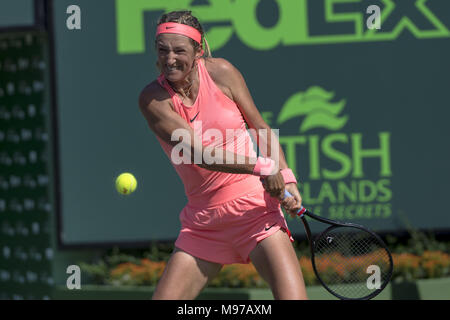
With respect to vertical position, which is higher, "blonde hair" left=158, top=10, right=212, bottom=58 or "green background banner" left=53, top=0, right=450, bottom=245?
"blonde hair" left=158, top=10, right=212, bottom=58

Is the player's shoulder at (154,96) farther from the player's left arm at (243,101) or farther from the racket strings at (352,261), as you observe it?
the racket strings at (352,261)

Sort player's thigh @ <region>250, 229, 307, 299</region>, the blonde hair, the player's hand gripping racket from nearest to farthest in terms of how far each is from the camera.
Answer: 1. player's thigh @ <region>250, 229, 307, 299</region>
2. the blonde hair
3. the player's hand gripping racket

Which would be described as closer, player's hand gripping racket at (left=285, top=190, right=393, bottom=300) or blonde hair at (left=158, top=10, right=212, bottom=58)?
blonde hair at (left=158, top=10, right=212, bottom=58)

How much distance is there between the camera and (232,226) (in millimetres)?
4016

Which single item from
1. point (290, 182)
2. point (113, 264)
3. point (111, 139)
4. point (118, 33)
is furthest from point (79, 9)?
point (290, 182)

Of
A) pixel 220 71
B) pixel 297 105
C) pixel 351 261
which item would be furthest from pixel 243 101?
Answer: pixel 297 105

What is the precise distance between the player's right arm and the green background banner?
3525mm

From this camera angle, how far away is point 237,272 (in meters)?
6.80

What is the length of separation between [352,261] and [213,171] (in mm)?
2278

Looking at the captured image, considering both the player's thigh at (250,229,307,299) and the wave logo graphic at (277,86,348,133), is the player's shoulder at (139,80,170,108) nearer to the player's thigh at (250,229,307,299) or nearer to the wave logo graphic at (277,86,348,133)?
the player's thigh at (250,229,307,299)

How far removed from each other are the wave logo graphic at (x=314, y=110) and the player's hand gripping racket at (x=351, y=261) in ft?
4.22

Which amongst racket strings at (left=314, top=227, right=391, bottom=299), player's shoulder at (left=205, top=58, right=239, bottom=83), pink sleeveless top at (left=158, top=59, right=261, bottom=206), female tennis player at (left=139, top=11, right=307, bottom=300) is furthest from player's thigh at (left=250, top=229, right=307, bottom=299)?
player's shoulder at (left=205, top=58, right=239, bottom=83)

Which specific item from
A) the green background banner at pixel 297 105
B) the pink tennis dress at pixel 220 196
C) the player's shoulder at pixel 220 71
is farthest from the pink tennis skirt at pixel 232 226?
the green background banner at pixel 297 105

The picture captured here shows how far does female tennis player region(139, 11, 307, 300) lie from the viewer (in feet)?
12.6
